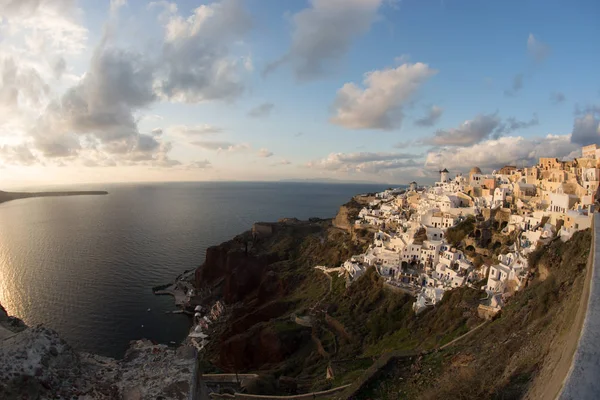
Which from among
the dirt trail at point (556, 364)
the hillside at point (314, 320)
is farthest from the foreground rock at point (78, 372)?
the hillside at point (314, 320)

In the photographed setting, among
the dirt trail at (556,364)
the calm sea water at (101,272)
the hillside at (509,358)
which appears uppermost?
the dirt trail at (556,364)

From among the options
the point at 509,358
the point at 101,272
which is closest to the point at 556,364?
the point at 509,358

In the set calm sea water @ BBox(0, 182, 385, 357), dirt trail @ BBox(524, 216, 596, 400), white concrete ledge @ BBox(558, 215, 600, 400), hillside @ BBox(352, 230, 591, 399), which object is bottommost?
calm sea water @ BBox(0, 182, 385, 357)

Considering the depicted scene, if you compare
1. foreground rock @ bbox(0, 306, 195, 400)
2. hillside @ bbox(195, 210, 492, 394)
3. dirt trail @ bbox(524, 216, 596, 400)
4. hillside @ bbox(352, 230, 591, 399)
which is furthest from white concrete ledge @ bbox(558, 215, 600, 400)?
hillside @ bbox(195, 210, 492, 394)

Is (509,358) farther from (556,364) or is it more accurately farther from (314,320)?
(314,320)

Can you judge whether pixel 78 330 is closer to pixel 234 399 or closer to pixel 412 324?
pixel 234 399

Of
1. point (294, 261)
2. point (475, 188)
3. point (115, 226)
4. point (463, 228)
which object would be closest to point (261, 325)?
point (294, 261)

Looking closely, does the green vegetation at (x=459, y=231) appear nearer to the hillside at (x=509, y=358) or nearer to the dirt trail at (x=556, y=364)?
the hillside at (x=509, y=358)

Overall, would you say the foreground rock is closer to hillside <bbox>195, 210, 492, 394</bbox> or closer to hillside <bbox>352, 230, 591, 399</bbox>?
hillside <bbox>352, 230, 591, 399</bbox>
